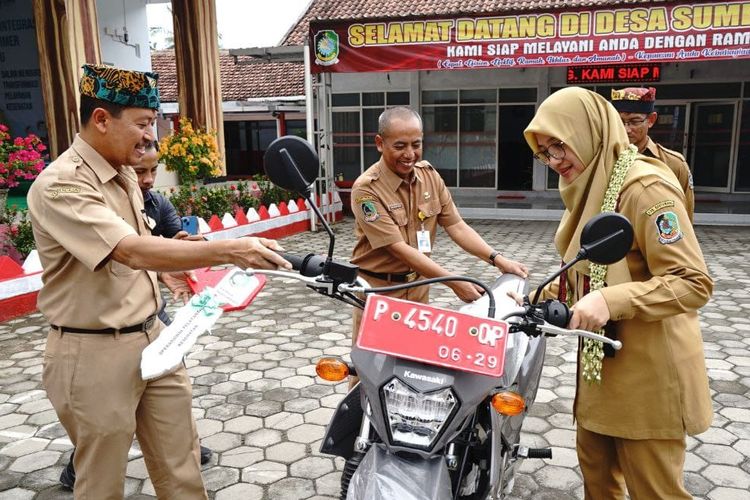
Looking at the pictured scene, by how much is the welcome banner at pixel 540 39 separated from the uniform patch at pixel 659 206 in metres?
8.62

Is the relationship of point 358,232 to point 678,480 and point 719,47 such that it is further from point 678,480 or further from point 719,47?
point 719,47

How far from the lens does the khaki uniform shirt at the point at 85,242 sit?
1772 millimetres

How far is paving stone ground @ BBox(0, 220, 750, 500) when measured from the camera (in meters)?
2.94

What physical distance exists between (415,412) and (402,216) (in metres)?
1.55

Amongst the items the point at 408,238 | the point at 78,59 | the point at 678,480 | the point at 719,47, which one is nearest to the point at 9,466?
the point at 408,238

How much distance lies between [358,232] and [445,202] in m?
0.50

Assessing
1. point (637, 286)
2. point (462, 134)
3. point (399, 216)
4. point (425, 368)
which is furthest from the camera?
point (462, 134)

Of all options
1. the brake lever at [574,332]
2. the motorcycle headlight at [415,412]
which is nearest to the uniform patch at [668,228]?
the brake lever at [574,332]

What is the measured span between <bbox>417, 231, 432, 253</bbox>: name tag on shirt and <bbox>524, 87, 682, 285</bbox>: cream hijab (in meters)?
1.20

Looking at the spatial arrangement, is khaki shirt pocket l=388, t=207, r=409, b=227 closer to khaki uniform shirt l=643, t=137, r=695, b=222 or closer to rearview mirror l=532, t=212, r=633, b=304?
rearview mirror l=532, t=212, r=633, b=304

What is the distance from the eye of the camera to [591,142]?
73.3 inches

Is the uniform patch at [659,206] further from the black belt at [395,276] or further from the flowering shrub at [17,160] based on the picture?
the flowering shrub at [17,160]

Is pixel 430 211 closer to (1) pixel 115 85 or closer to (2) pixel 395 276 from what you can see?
(2) pixel 395 276

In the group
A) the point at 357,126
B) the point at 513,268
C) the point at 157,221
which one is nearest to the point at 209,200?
the point at 157,221
